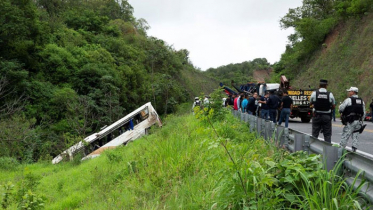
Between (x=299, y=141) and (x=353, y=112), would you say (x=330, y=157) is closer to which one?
(x=299, y=141)

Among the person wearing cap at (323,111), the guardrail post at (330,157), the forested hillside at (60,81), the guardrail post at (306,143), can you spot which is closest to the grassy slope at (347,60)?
the person wearing cap at (323,111)

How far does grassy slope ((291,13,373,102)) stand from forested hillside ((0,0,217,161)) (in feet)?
69.3

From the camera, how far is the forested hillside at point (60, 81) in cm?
2475

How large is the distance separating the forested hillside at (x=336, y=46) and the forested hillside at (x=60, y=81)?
1974cm

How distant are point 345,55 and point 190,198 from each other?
35.3 metres

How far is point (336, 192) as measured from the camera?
3.24 meters

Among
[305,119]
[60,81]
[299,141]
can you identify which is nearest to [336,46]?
[305,119]

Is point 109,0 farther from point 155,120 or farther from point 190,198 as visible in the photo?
point 190,198

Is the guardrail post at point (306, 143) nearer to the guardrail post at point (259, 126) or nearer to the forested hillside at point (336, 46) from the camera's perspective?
the guardrail post at point (259, 126)

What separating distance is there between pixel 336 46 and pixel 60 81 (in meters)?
31.0

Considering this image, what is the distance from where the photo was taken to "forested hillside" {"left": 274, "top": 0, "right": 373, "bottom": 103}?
30422 mm

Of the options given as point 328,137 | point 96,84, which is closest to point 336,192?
point 328,137

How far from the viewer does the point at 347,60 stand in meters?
33.6

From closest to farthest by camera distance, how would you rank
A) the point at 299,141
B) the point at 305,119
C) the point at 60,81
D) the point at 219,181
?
the point at 219,181, the point at 299,141, the point at 305,119, the point at 60,81
